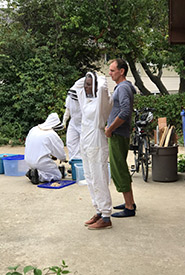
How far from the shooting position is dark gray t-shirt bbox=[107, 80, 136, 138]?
5145 mm

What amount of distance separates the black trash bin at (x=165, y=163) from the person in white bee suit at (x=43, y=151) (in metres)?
1.72

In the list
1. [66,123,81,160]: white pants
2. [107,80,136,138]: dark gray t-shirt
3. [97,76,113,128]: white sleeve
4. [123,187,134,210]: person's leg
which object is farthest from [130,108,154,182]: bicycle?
[97,76,113,128]: white sleeve

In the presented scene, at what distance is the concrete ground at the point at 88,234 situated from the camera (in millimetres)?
4074

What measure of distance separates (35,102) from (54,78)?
1148 millimetres

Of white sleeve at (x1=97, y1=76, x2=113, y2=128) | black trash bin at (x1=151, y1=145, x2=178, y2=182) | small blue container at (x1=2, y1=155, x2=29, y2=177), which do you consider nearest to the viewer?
white sleeve at (x1=97, y1=76, x2=113, y2=128)

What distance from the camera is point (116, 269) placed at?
3916mm

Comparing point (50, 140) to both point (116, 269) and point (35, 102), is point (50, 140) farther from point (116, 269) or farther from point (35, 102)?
point (35, 102)

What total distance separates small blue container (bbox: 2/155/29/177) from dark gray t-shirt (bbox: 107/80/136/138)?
12.2 feet

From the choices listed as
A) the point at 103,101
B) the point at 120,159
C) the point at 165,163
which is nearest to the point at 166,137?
the point at 165,163

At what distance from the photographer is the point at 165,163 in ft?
25.0

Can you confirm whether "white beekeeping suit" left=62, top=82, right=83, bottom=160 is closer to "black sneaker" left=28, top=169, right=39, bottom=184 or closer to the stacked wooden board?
"black sneaker" left=28, top=169, right=39, bottom=184

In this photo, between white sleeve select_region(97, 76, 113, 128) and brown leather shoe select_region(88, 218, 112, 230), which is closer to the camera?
white sleeve select_region(97, 76, 113, 128)

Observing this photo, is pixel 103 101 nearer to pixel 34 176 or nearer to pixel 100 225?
pixel 100 225

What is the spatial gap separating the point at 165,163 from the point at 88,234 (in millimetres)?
3050
